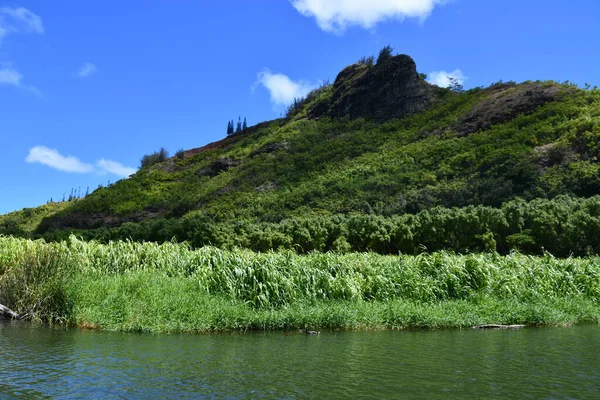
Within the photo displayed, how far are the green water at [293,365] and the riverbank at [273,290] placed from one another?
101cm

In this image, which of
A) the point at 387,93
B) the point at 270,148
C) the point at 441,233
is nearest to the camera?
the point at 441,233

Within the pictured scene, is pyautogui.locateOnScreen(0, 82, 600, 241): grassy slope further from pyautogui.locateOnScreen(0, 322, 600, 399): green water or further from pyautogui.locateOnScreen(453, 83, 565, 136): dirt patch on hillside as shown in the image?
pyautogui.locateOnScreen(0, 322, 600, 399): green water

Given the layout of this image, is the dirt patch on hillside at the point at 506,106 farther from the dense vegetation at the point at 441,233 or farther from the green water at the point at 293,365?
the green water at the point at 293,365

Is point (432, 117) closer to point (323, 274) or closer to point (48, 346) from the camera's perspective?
point (323, 274)

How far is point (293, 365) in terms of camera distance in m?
8.27

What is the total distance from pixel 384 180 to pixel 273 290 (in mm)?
36698

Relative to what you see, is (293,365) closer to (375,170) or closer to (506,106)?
(375,170)

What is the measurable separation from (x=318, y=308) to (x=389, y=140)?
172 ft

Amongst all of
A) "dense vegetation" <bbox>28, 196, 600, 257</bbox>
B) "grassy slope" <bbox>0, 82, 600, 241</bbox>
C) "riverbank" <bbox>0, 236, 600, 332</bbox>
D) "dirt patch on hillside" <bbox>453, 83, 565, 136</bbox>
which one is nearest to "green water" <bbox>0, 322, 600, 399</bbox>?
"riverbank" <bbox>0, 236, 600, 332</bbox>

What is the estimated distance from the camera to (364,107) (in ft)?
247

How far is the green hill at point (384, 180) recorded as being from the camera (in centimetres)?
2931

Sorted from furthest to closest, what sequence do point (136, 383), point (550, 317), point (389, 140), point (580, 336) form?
1. point (389, 140)
2. point (550, 317)
3. point (580, 336)
4. point (136, 383)

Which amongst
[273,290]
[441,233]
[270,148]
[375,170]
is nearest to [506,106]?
[375,170]

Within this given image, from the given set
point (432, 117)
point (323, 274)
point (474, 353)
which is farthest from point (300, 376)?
point (432, 117)
